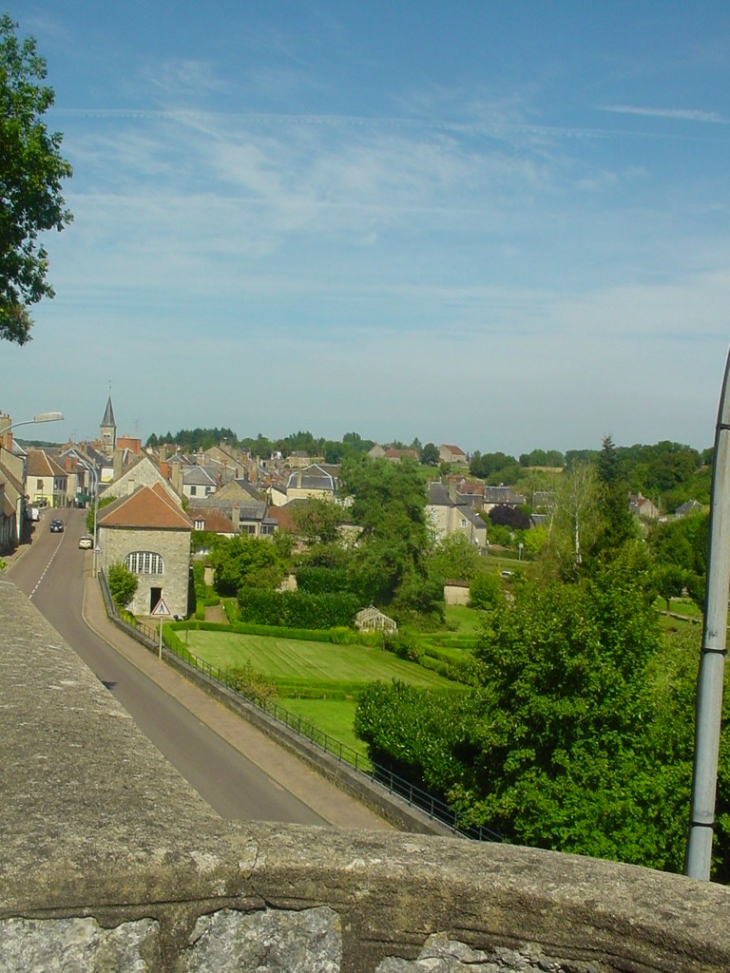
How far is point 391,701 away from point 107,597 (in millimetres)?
21896

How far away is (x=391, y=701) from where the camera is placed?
2383 cm

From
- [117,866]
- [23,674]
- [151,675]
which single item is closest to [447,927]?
[117,866]

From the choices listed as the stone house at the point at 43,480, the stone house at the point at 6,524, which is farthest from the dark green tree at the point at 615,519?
the stone house at the point at 43,480

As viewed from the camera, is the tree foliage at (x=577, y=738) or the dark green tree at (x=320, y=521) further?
the dark green tree at (x=320, y=521)

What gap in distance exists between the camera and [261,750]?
65.3ft

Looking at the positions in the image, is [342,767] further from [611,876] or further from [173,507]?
[173,507]

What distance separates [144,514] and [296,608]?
11432 millimetres

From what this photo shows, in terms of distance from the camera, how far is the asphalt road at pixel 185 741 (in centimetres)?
1609

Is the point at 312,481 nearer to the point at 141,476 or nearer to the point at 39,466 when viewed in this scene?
the point at 39,466

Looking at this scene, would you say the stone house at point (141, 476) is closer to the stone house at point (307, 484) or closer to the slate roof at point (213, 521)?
the slate roof at point (213, 521)

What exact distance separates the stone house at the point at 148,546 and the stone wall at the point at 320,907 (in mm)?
49207

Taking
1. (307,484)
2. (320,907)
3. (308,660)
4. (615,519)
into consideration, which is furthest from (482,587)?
(320,907)

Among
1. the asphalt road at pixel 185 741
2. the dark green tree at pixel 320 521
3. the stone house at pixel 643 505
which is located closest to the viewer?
the asphalt road at pixel 185 741

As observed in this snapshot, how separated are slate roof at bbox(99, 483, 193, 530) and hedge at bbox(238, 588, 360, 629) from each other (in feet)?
23.8
